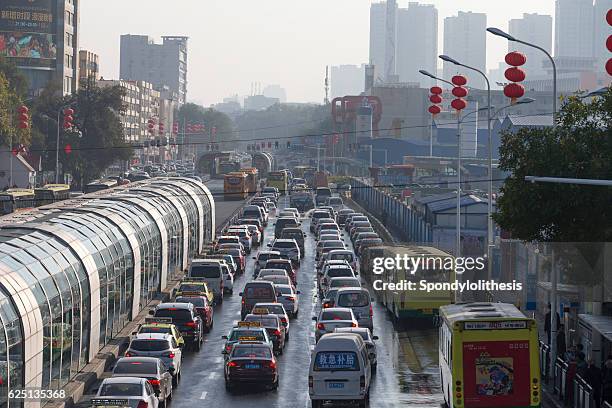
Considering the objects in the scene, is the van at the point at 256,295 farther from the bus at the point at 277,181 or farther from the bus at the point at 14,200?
the bus at the point at 277,181

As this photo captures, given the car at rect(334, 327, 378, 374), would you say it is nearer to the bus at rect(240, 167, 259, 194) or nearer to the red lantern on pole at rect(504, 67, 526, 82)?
the red lantern on pole at rect(504, 67, 526, 82)

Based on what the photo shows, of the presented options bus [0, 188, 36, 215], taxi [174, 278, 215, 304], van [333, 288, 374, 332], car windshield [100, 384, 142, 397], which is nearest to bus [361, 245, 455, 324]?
van [333, 288, 374, 332]

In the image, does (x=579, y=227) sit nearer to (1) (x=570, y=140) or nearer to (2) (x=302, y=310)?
(1) (x=570, y=140)

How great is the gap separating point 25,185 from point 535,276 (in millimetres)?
75208

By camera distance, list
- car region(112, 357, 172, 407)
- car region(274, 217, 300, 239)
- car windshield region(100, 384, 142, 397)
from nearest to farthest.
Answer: car windshield region(100, 384, 142, 397) → car region(112, 357, 172, 407) → car region(274, 217, 300, 239)

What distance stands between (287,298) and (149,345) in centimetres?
1549

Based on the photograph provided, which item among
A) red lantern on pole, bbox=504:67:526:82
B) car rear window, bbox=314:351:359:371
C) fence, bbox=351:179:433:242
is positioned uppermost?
red lantern on pole, bbox=504:67:526:82

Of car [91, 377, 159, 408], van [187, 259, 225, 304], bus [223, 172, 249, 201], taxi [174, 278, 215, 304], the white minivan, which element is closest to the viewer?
car [91, 377, 159, 408]

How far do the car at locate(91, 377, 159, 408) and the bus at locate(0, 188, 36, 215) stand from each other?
4398 centimetres

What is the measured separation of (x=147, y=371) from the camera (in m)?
27.6

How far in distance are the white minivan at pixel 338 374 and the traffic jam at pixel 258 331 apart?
22 millimetres

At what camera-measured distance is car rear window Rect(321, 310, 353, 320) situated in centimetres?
3784

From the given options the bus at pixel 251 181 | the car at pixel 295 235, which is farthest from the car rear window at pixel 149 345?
the bus at pixel 251 181

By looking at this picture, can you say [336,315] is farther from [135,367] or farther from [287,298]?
[135,367]
